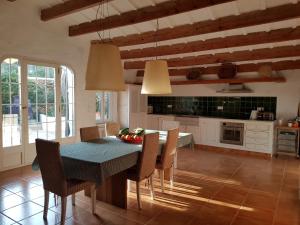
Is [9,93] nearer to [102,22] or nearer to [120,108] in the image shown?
[102,22]

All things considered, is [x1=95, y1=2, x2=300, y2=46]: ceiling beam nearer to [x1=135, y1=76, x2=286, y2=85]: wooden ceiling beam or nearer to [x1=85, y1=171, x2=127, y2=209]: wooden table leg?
[x1=135, y1=76, x2=286, y2=85]: wooden ceiling beam

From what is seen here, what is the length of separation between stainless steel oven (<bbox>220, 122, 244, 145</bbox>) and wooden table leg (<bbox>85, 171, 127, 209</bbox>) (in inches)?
147

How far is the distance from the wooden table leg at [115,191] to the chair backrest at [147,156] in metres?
0.23

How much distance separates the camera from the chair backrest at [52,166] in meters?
2.18

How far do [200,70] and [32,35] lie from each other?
396cm

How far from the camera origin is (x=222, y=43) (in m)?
4.12

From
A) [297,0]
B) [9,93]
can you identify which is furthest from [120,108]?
[297,0]

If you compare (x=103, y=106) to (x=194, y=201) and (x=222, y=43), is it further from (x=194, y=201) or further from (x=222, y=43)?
(x=194, y=201)

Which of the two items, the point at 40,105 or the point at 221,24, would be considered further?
the point at 40,105

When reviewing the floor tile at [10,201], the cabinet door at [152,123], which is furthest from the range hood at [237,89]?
the floor tile at [10,201]

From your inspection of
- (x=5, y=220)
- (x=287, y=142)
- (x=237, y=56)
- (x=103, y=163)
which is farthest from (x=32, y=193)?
(x=287, y=142)

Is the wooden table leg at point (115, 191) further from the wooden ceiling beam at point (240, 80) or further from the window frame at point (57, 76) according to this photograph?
the wooden ceiling beam at point (240, 80)

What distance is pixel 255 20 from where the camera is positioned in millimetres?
3080

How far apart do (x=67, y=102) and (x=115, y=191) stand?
2.72 m
